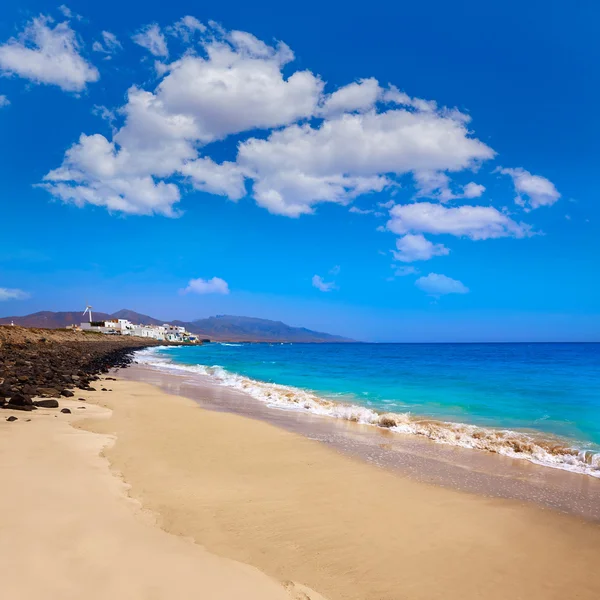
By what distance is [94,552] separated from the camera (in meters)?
4.02

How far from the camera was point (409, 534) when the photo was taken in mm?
5312

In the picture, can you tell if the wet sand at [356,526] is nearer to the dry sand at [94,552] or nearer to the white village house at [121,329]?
the dry sand at [94,552]

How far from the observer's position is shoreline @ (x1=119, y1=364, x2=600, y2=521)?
716 centimetres

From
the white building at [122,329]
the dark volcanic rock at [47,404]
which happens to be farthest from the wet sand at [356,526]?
the white building at [122,329]

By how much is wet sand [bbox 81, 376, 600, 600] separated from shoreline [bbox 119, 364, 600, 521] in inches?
19.5

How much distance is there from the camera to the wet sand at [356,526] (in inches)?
170

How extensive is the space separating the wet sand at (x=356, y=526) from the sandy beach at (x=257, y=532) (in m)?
0.02

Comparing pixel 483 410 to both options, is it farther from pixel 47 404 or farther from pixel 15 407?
pixel 15 407

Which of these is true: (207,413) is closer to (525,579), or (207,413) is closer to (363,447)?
(363,447)

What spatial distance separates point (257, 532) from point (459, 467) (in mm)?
5496

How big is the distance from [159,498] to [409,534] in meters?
3.46

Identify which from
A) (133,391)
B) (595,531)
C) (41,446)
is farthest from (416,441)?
(133,391)

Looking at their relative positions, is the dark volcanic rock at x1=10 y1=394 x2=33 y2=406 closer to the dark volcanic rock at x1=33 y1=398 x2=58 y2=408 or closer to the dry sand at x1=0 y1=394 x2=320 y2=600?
the dark volcanic rock at x1=33 y1=398 x2=58 y2=408

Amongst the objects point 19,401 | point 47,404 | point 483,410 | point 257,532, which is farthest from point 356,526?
point 483,410
